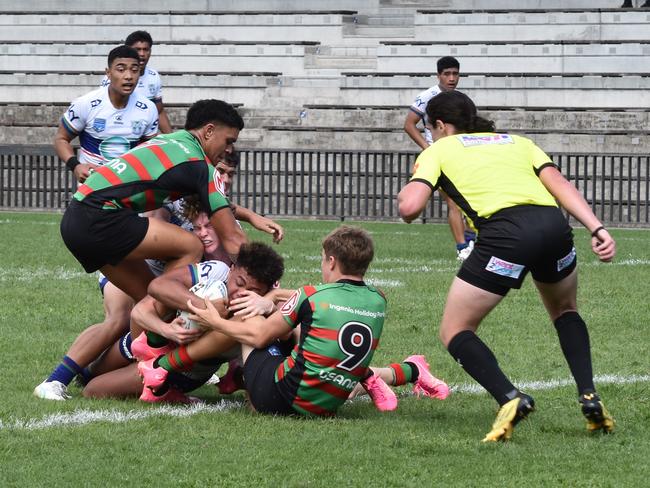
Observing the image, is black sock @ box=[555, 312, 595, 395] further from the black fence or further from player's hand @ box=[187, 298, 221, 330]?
the black fence

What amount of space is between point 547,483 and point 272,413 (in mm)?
1687

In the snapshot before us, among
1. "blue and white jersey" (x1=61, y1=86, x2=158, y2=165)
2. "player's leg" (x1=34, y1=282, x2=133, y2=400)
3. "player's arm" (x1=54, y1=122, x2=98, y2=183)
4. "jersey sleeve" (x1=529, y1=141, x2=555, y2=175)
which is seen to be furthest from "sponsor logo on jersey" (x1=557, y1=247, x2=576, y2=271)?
"blue and white jersey" (x1=61, y1=86, x2=158, y2=165)

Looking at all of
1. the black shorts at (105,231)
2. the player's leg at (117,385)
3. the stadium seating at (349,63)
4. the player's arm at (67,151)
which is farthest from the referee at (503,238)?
the stadium seating at (349,63)

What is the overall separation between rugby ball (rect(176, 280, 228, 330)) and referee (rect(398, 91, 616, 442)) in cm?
115

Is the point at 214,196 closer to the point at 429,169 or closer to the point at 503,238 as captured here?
the point at 429,169

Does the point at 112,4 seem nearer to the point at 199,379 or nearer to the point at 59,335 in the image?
the point at 59,335

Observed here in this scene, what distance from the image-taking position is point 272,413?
6.54m

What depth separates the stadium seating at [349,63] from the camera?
24.9m

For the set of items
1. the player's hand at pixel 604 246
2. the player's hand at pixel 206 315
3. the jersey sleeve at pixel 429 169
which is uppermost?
the jersey sleeve at pixel 429 169

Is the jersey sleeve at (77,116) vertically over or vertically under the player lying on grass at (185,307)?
over

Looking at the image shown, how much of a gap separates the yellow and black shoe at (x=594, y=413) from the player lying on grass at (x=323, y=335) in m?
1.01

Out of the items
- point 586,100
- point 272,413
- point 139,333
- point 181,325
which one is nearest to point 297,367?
point 272,413

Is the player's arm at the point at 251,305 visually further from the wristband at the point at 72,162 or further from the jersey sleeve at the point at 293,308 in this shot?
the wristband at the point at 72,162

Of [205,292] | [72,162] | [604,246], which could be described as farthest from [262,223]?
[72,162]
